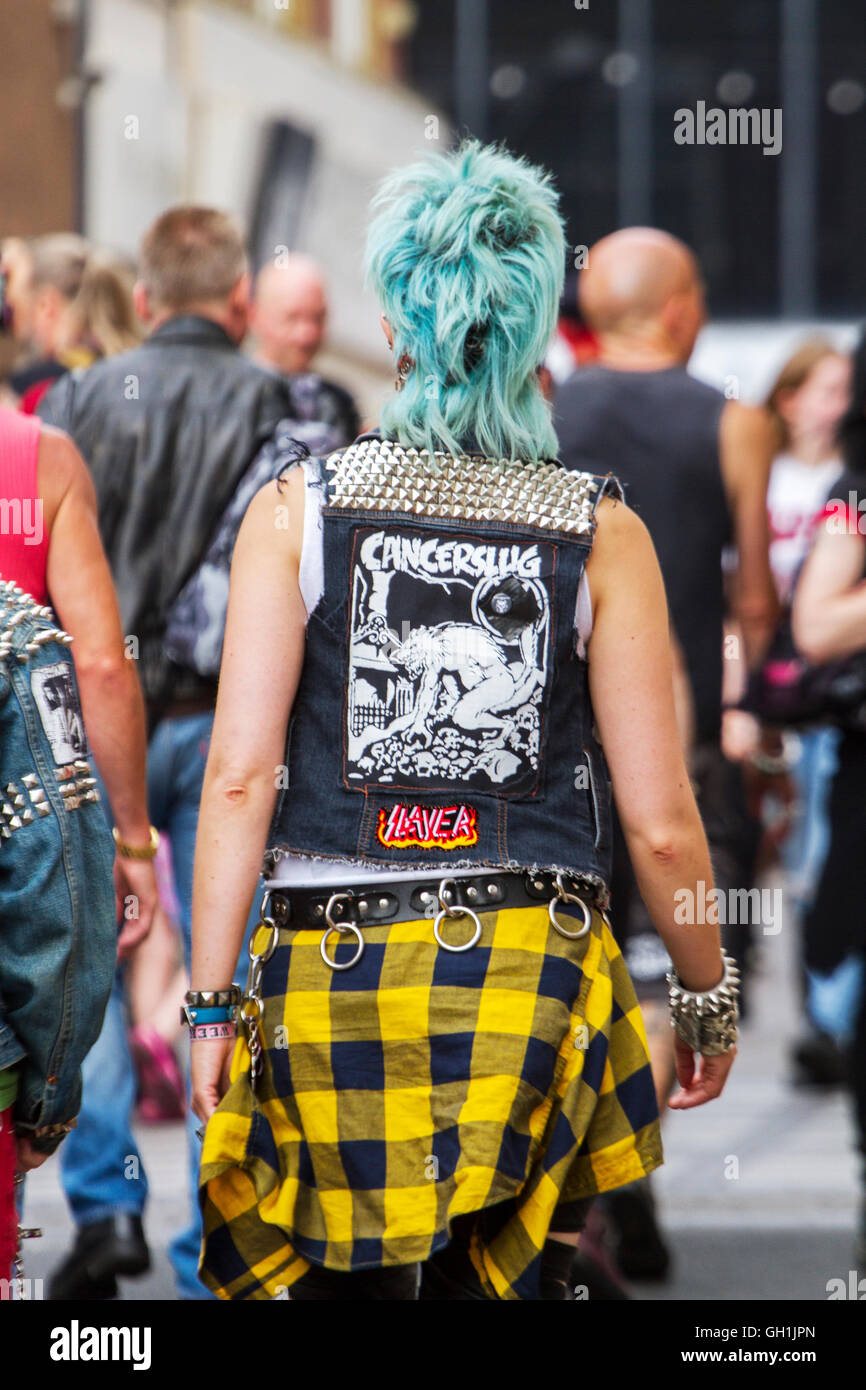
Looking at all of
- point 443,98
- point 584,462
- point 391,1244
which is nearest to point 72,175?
point 584,462

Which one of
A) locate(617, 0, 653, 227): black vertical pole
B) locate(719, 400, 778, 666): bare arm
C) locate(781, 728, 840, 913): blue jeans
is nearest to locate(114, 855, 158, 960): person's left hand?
locate(719, 400, 778, 666): bare arm

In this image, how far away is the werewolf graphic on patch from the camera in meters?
2.52

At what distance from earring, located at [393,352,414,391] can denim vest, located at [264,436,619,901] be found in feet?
0.49

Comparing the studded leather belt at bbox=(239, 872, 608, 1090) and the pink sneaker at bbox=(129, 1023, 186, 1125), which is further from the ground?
the studded leather belt at bbox=(239, 872, 608, 1090)

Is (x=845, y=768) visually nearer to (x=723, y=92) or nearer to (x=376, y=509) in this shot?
(x=376, y=509)

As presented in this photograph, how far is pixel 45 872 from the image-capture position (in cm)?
239

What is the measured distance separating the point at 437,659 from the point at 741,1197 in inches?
120

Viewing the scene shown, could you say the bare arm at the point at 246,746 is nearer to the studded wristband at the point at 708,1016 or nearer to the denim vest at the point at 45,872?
the denim vest at the point at 45,872

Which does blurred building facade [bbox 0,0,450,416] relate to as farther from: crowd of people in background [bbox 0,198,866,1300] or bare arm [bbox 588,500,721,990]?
bare arm [bbox 588,500,721,990]

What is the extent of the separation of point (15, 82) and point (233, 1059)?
6.57 m

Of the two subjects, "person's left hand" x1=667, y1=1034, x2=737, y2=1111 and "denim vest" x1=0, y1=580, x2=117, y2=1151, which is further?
"person's left hand" x1=667, y1=1034, x2=737, y2=1111

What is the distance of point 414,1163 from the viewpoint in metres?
2.46

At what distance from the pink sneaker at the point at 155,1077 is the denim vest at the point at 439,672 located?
3.29 meters

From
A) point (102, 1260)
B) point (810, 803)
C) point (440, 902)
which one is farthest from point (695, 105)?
point (440, 902)
